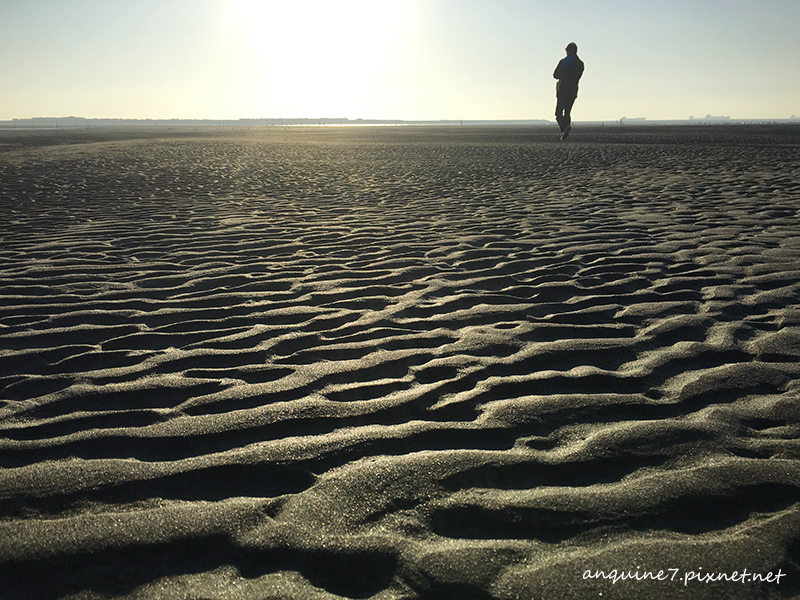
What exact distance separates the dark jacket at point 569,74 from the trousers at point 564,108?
274 mm

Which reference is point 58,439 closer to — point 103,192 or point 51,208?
point 51,208

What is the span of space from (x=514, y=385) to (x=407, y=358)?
60 cm

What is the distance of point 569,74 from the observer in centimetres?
1716

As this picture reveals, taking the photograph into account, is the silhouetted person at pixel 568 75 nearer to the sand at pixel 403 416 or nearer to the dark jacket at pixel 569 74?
the dark jacket at pixel 569 74

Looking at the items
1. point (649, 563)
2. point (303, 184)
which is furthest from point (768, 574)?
point (303, 184)

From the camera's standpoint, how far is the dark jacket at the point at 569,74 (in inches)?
670

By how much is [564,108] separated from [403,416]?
1855 centimetres

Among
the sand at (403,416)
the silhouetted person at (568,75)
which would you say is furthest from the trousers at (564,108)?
the sand at (403,416)

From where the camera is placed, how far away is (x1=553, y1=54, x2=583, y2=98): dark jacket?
1702 cm

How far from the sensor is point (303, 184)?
10.1 m

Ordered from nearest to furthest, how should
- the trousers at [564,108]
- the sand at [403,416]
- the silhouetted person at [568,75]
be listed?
the sand at [403,416] → the silhouetted person at [568,75] → the trousers at [564,108]

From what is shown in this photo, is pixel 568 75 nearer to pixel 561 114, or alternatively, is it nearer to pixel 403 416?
pixel 561 114

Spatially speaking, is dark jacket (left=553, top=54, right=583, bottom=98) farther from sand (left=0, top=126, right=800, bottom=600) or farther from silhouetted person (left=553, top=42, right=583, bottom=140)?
sand (left=0, top=126, right=800, bottom=600)

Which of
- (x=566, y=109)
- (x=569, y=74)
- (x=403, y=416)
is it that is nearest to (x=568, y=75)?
(x=569, y=74)
